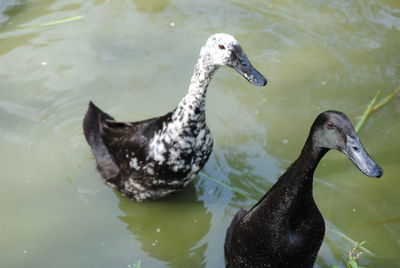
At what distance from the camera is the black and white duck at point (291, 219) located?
3023mm

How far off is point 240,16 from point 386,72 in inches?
70.3

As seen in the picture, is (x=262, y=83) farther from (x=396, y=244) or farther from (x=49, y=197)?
(x=49, y=197)

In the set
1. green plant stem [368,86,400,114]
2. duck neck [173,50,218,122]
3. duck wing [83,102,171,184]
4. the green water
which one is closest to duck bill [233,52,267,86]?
duck neck [173,50,218,122]

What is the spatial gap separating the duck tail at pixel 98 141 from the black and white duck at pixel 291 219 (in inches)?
55.9

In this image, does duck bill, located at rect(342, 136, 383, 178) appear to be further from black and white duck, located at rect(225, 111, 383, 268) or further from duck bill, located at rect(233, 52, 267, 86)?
duck bill, located at rect(233, 52, 267, 86)

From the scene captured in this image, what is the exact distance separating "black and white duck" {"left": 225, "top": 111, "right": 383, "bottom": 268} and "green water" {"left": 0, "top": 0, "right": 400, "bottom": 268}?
2.77 feet

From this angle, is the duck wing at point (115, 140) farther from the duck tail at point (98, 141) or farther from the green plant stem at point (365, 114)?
the green plant stem at point (365, 114)

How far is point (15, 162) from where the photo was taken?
4.79 meters

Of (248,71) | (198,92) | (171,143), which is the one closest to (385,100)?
(248,71)

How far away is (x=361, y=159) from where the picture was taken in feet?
9.48

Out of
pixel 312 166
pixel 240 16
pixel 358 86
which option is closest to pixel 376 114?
pixel 358 86

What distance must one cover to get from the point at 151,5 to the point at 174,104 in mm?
1700

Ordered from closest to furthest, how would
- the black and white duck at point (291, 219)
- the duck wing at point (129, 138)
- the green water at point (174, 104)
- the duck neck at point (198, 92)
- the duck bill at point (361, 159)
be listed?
the duck bill at point (361, 159), the black and white duck at point (291, 219), the duck neck at point (198, 92), the duck wing at point (129, 138), the green water at point (174, 104)

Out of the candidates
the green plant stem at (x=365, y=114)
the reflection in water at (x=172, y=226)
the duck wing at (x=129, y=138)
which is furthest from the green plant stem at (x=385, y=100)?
the duck wing at (x=129, y=138)
